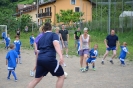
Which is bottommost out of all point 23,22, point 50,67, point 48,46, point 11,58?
point 11,58

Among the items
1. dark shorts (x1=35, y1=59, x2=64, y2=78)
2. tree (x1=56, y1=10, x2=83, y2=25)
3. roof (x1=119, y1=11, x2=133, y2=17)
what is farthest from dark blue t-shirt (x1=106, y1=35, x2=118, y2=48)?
tree (x1=56, y1=10, x2=83, y2=25)

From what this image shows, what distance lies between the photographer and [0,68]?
1280cm

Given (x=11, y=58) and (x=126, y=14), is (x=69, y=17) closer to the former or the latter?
(x=126, y=14)

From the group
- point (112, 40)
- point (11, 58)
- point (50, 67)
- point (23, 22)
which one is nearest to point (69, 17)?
point (23, 22)

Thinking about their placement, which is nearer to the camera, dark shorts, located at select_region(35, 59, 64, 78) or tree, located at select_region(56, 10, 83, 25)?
dark shorts, located at select_region(35, 59, 64, 78)

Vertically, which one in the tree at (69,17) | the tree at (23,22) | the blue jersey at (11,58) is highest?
the tree at (69,17)

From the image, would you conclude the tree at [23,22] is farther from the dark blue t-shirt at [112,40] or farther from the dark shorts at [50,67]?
the dark shorts at [50,67]

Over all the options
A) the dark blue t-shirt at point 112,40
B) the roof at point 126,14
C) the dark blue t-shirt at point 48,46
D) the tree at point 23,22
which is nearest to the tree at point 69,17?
the tree at point 23,22

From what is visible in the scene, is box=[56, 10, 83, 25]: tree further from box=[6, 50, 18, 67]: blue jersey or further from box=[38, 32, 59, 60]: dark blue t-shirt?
box=[38, 32, 59, 60]: dark blue t-shirt

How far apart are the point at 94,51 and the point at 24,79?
3430 mm

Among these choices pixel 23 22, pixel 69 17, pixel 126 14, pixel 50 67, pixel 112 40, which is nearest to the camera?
pixel 50 67

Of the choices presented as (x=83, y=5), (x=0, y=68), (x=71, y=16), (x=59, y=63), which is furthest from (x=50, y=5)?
(x=59, y=63)

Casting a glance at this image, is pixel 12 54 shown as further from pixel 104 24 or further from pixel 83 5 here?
pixel 83 5

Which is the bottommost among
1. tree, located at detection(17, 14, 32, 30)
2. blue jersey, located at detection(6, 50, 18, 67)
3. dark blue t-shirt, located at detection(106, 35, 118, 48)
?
blue jersey, located at detection(6, 50, 18, 67)
